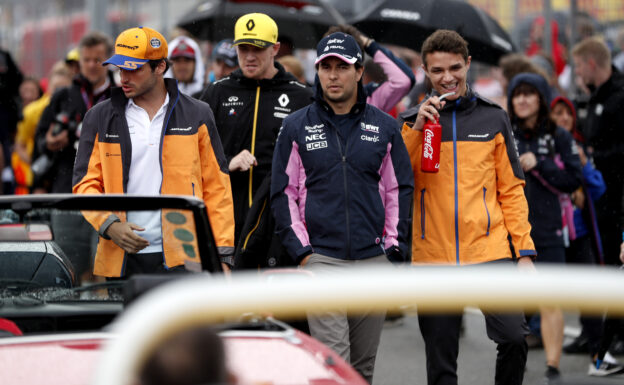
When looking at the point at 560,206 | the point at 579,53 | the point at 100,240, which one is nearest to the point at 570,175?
the point at 560,206

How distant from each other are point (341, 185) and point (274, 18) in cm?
693

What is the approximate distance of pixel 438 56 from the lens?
6.24 m

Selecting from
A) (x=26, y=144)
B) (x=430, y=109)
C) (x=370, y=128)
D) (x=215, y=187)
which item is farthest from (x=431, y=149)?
(x=26, y=144)

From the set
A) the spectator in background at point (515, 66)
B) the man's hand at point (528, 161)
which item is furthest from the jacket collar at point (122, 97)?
the spectator in background at point (515, 66)

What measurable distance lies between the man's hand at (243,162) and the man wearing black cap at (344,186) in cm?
83

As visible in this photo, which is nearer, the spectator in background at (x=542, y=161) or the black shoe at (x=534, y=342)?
the spectator in background at (x=542, y=161)

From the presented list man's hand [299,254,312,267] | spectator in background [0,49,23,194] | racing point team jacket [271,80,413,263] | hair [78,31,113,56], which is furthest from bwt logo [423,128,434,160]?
spectator in background [0,49,23,194]

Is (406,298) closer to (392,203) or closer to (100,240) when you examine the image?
(100,240)

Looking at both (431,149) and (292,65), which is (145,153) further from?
(292,65)

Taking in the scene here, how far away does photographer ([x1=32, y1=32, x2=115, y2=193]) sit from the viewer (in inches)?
364

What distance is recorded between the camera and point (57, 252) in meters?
4.29

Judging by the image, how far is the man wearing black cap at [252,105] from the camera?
7102mm

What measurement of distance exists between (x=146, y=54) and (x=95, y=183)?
2.67 feet

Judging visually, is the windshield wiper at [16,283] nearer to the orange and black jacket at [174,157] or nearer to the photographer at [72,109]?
the orange and black jacket at [174,157]
